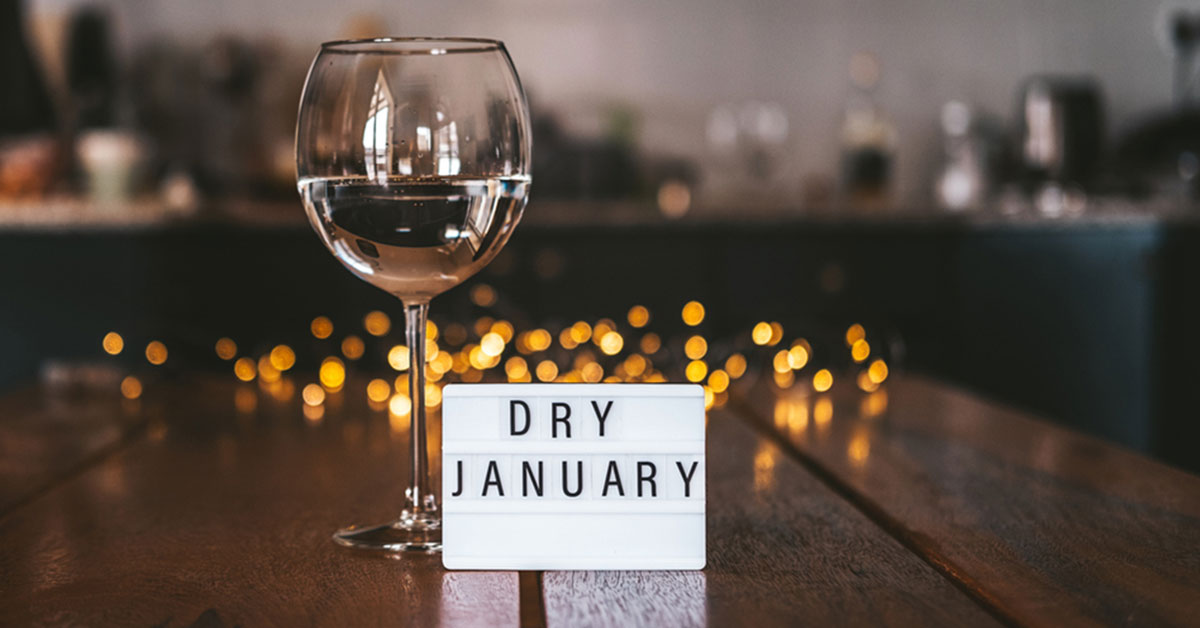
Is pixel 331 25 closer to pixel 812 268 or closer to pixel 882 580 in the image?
pixel 812 268

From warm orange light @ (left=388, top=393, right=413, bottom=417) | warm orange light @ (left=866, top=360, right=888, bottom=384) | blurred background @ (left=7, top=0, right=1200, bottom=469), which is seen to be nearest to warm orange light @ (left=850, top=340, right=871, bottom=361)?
warm orange light @ (left=866, top=360, right=888, bottom=384)

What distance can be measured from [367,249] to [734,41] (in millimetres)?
2337

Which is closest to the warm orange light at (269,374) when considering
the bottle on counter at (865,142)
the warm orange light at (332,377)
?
the warm orange light at (332,377)

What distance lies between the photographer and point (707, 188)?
8.86 feet

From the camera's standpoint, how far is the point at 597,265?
2.29 meters

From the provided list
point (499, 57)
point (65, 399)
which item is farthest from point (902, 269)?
point (499, 57)

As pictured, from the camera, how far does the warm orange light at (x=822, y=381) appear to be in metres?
0.99

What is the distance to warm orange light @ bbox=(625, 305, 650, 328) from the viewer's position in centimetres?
222

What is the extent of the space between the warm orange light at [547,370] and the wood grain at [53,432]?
12.7 inches

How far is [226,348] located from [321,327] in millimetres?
181

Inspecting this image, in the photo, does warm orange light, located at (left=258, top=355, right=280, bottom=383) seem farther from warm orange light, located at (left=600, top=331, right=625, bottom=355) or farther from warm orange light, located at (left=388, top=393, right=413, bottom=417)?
warm orange light, located at (left=600, top=331, right=625, bottom=355)

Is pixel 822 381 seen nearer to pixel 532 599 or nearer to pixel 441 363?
pixel 441 363

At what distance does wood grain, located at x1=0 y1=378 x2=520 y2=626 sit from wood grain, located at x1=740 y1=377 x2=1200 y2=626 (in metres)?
0.19

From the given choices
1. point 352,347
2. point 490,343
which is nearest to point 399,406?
point 490,343
